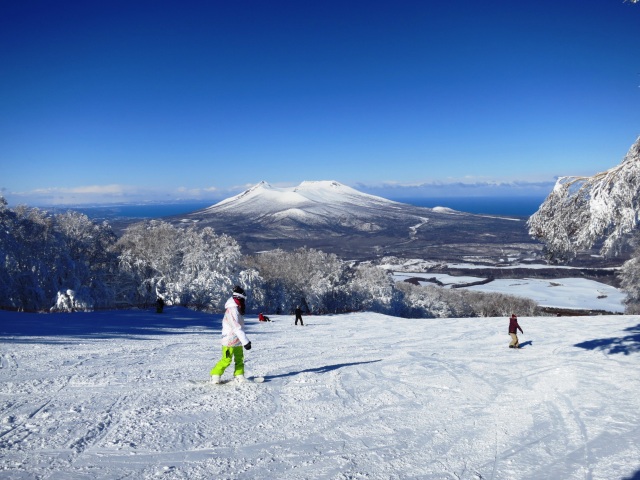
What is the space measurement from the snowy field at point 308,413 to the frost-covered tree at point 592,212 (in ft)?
12.6

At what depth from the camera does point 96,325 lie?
629 inches

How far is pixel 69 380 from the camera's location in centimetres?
802

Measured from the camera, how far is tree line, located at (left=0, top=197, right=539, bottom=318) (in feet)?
105

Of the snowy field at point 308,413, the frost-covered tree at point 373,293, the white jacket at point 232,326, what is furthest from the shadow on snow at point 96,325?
the frost-covered tree at point 373,293

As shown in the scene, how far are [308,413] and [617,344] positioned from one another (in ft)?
49.4

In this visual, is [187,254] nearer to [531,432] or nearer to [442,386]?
[442,386]

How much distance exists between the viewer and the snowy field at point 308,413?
514 centimetres

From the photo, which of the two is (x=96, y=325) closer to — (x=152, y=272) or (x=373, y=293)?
(x=152, y=272)

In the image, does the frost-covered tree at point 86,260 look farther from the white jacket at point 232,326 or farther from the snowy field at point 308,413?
the white jacket at point 232,326

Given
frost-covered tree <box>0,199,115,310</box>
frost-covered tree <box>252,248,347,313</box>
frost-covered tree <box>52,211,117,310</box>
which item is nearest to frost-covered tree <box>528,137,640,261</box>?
frost-covered tree <box>0,199,115,310</box>

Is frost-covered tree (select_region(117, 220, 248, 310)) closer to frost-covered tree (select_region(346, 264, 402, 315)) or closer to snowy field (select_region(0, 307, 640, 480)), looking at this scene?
frost-covered tree (select_region(346, 264, 402, 315))

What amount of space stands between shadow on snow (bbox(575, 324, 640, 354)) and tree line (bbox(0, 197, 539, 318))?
79.2 feet

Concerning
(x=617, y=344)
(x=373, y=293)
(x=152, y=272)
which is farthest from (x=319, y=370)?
(x=373, y=293)

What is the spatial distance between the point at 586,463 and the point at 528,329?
17.5 meters
